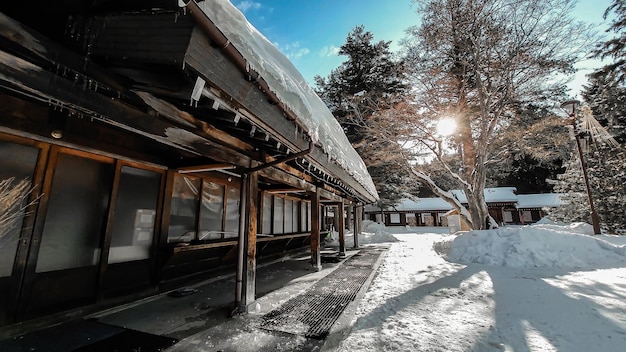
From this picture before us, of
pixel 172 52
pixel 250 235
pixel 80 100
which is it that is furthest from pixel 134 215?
pixel 172 52

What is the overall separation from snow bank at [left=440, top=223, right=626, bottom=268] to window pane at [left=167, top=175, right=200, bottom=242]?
7267 mm

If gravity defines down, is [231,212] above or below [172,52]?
below

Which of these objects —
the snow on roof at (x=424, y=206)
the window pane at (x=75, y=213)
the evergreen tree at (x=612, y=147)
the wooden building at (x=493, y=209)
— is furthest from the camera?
the snow on roof at (x=424, y=206)

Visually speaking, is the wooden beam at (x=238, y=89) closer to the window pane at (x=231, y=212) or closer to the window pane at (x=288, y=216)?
the window pane at (x=231, y=212)

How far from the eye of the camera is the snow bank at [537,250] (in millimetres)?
6328

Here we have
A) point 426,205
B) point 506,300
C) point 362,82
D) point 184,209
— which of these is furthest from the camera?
point 426,205

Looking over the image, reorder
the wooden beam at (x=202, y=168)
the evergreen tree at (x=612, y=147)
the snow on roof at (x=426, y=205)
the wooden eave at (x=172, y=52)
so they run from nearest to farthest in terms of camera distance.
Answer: the wooden eave at (x=172, y=52) → the wooden beam at (x=202, y=168) → the evergreen tree at (x=612, y=147) → the snow on roof at (x=426, y=205)

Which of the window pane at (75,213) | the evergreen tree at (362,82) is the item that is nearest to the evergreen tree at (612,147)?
the evergreen tree at (362,82)

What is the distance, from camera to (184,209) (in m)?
4.49

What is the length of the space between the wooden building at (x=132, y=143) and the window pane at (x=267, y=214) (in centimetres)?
179

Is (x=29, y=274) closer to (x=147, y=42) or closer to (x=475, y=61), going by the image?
(x=147, y=42)

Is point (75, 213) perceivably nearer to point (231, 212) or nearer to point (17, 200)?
point (17, 200)

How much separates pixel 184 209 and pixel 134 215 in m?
0.85

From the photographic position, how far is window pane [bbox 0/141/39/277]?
2.51 metres
